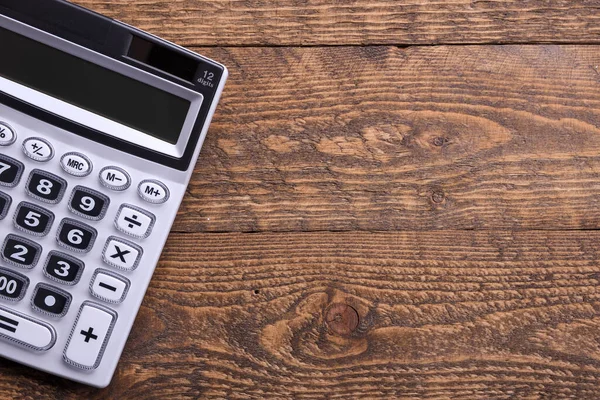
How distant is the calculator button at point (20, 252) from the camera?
13.9 inches

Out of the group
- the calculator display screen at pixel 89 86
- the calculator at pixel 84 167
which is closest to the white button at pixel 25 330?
the calculator at pixel 84 167

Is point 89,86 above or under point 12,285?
above

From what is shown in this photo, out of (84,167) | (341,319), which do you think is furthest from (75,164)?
(341,319)

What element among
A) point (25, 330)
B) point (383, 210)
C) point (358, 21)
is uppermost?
point (358, 21)

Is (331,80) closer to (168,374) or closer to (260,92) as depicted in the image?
(260,92)

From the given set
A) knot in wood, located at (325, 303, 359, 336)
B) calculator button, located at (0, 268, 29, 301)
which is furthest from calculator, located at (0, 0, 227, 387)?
knot in wood, located at (325, 303, 359, 336)

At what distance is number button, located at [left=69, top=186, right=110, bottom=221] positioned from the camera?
362mm

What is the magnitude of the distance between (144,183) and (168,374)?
0.11 m

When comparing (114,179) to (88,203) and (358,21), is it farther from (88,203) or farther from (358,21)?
(358,21)

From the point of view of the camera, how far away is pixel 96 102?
0.37 m

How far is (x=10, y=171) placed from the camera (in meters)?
0.36

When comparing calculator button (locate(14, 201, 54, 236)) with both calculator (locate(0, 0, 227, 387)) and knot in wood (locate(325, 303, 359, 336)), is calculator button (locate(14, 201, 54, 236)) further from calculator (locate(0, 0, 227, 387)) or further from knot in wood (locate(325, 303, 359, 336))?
knot in wood (locate(325, 303, 359, 336))

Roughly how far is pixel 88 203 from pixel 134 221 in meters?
0.03

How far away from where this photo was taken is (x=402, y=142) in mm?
411
